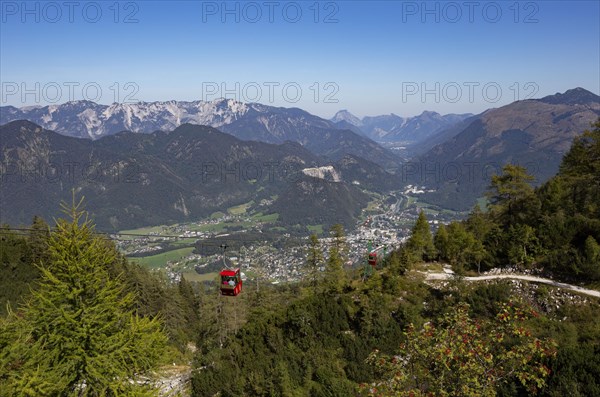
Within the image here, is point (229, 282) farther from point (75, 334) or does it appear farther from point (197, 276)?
point (197, 276)

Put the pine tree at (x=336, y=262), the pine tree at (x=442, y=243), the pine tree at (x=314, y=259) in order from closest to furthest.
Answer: the pine tree at (x=442, y=243)
the pine tree at (x=336, y=262)
the pine tree at (x=314, y=259)

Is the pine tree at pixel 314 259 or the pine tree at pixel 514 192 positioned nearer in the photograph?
the pine tree at pixel 514 192

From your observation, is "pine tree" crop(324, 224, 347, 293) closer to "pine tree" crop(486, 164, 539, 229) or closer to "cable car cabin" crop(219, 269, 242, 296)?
"cable car cabin" crop(219, 269, 242, 296)

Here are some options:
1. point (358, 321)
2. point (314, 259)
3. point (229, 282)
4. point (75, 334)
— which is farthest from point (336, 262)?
point (75, 334)

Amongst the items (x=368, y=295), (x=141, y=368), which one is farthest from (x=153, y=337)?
(x=368, y=295)

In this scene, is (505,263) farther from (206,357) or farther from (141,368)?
(141,368)

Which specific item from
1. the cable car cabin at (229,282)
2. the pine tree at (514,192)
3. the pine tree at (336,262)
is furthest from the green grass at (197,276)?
the cable car cabin at (229,282)

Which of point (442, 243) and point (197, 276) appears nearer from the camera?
point (442, 243)

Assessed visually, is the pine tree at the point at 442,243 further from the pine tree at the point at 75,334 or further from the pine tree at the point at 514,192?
the pine tree at the point at 75,334
